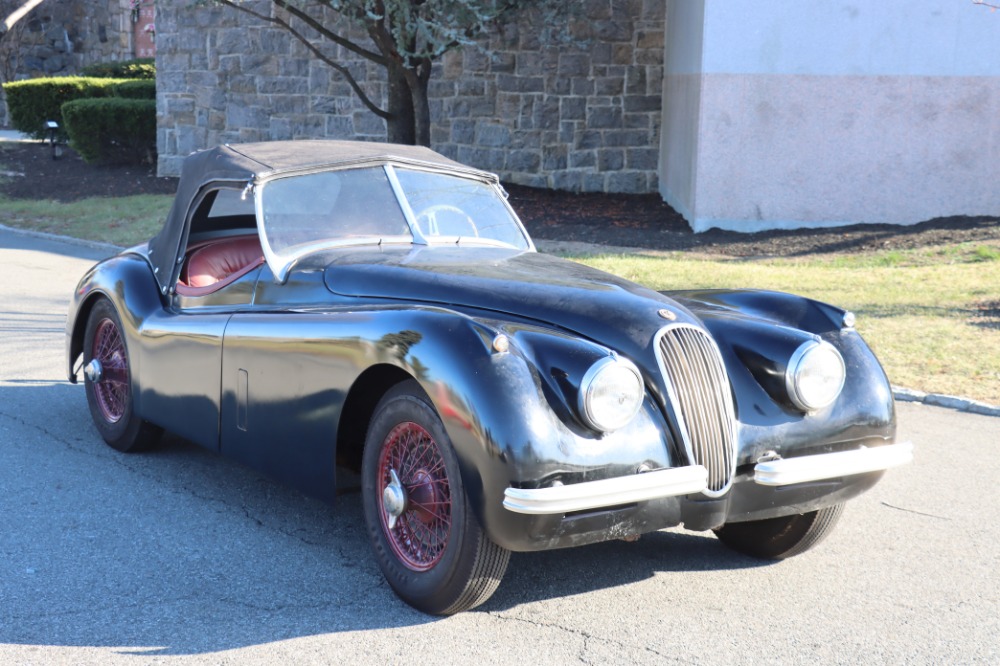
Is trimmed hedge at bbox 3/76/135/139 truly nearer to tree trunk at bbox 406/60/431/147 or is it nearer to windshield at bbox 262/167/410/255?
tree trunk at bbox 406/60/431/147

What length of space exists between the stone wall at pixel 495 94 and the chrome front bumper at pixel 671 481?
1439 cm

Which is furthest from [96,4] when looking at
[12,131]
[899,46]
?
[899,46]

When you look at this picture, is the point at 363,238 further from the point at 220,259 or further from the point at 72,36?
the point at 72,36

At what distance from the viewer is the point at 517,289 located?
4324 mm

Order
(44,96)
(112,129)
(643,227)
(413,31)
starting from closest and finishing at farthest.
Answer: (413,31) → (643,227) → (112,129) → (44,96)

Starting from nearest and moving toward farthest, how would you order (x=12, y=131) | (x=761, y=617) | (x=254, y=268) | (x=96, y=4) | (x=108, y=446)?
(x=761, y=617) → (x=254, y=268) → (x=108, y=446) → (x=12, y=131) → (x=96, y=4)

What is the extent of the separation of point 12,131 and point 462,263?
3200 cm

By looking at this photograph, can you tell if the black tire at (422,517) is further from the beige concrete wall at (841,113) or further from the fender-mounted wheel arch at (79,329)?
the beige concrete wall at (841,113)

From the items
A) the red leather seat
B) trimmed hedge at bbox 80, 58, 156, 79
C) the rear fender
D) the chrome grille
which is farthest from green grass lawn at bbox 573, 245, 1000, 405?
trimmed hedge at bbox 80, 58, 156, 79

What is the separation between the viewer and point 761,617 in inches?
157

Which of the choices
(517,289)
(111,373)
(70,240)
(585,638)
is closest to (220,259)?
(111,373)

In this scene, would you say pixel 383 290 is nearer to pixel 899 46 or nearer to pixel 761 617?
pixel 761 617

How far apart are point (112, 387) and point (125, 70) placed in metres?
27.9

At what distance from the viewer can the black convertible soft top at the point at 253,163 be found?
17.1ft
